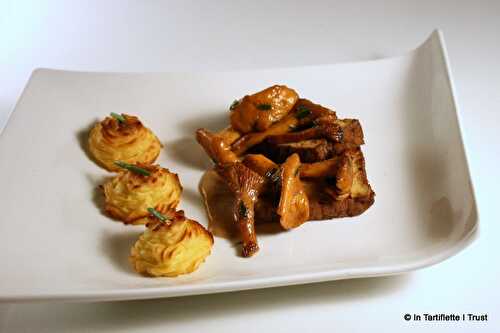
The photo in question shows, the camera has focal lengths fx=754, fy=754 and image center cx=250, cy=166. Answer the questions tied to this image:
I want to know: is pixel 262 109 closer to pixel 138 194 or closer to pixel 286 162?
pixel 286 162

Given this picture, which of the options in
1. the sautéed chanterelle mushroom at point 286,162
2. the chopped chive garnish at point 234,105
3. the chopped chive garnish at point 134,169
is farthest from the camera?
the chopped chive garnish at point 234,105

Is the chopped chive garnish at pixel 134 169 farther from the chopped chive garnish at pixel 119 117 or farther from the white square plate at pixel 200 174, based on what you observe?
the chopped chive garnish at pixel 119 117

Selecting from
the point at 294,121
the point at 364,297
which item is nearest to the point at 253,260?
the point at 364,297

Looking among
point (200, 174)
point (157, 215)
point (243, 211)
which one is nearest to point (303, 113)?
point (200, 174)

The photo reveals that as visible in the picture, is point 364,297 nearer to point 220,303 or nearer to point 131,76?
point 220,303

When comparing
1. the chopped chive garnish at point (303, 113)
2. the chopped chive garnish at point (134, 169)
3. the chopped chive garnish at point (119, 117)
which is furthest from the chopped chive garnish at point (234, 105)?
the chopped chive garnish at point (134, 169)

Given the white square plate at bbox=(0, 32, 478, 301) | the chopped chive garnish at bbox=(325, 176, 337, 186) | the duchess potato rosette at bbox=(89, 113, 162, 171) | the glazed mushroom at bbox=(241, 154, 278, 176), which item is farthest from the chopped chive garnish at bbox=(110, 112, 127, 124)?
the chopped chive garnish at bbox=(325, 176, 337, 186)

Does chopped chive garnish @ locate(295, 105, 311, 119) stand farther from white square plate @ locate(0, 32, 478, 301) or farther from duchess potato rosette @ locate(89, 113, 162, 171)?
duchess potato rosette @ locate(89, 113, 162, 171)
